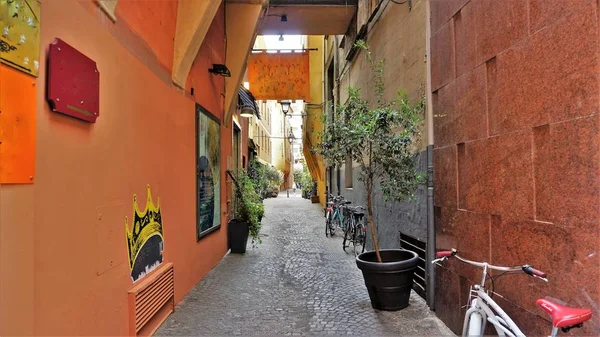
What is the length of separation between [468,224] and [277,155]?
40894mm

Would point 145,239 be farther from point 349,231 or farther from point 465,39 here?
point 349,231

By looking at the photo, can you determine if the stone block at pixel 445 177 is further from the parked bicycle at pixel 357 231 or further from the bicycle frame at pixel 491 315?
the parked bicycle at pixel 357 231

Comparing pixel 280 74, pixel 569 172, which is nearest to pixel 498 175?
pixel 569 172

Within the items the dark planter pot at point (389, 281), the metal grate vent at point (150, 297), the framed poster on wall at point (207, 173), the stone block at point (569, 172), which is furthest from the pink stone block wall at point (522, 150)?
Result: the framed poster on wall at point (207, 173)

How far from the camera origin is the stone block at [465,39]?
359 cm

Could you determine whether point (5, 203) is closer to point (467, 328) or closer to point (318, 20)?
point (467, 328)

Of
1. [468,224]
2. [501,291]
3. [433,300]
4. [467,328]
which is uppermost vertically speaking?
[468,224]

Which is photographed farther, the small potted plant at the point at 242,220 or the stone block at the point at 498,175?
the small potted plant at the point at 242,220

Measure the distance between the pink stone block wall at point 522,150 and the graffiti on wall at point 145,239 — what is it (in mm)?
3261

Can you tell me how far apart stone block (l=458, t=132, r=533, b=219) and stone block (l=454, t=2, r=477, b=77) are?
80cm

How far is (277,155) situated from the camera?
44.3m

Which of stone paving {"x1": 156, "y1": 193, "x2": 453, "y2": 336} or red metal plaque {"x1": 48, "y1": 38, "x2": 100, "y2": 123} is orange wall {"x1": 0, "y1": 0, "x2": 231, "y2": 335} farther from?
stone paving {"x1": 156, "y1": 193, "x2": 453, "y2": 336}

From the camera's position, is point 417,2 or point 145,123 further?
point 417,2

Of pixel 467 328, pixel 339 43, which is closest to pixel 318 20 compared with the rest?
pixel 339 43
